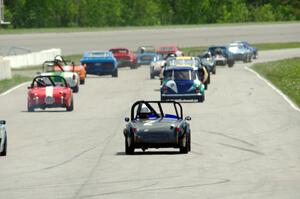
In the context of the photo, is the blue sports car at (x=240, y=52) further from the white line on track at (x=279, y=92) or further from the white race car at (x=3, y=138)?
the white race car at (x=3, y=138)

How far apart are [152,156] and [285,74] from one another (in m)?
34.7

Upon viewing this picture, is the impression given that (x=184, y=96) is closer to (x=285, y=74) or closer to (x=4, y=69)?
(x=4, y=69)

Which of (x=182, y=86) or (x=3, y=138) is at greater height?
(x=3, y=138)

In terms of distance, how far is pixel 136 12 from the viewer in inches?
5074

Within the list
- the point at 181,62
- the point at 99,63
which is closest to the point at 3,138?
the point at 181,62

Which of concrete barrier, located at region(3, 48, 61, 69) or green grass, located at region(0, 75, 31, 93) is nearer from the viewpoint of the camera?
green grass, located at region(0, 75, 31, 93)

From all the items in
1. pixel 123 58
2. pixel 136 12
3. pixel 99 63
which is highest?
pixel 99 63

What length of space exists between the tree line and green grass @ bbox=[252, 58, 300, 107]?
55.4 meters

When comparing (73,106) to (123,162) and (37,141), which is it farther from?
(123,162)

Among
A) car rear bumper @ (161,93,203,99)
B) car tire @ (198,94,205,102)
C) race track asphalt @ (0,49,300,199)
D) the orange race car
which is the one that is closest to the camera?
race track asphalt @ (0,49,300,199)

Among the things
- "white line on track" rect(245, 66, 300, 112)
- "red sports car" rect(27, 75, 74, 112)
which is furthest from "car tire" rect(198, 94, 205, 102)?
"red sports car" rect(27, 75, 74, 112)

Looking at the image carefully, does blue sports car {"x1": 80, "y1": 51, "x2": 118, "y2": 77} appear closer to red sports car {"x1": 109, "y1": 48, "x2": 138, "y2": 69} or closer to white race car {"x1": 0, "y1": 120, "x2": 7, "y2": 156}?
red sports car {"x1": 109, "y1": 48, "x2": 138, "y2": 69}

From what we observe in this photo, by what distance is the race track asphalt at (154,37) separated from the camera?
90.7 m

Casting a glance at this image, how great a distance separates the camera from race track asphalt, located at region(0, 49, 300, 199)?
1717 cm
